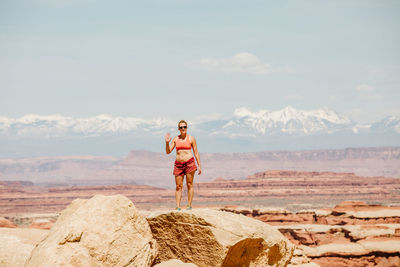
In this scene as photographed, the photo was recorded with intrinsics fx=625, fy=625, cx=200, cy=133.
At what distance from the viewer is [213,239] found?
42.7 ft

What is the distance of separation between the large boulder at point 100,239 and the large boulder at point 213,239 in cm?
69

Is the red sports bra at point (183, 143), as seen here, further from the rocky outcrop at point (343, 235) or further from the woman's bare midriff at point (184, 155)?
the rocky outcrop at point (343, 235)

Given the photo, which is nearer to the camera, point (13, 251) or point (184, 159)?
point (13, 251)

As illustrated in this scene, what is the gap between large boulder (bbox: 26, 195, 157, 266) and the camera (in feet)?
38.7

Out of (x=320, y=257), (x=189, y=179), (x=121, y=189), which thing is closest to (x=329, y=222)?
(x=320, y=257)

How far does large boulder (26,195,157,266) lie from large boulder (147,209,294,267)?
0.69 metres

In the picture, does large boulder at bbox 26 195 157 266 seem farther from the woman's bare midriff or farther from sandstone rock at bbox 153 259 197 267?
the woman's bare midriff

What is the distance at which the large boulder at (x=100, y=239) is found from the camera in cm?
1178

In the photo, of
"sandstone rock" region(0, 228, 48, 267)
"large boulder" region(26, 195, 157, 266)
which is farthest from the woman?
"sandstone rock" region(0, 228, 48, 267)

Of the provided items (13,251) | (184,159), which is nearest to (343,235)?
(184,159)

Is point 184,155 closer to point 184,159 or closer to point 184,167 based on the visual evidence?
point 184,159

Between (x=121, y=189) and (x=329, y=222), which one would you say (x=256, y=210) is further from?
(x=121, y=189)

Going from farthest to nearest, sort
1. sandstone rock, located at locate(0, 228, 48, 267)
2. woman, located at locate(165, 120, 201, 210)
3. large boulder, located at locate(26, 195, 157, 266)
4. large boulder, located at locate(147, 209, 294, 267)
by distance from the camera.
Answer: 1. woman, located at locate(165, 120, 201, 210)
2. sandstone rock, located at locate(0, 228, 48, 267)
3. large boulder, located at locate(147, 209, 294, 267)
4. large boulder, located at locate(26, 195, 157, 266)

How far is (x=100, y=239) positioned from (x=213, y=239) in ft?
7.82
